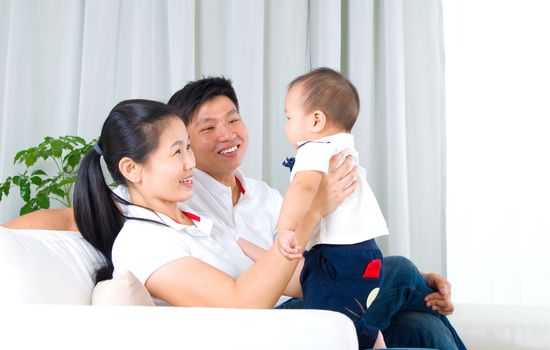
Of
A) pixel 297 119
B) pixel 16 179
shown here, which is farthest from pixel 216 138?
pixel 16 179

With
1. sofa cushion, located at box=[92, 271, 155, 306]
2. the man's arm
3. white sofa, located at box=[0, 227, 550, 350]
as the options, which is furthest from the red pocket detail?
the man's arm

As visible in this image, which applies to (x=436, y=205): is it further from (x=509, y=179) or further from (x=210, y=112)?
(x=210, y=112)

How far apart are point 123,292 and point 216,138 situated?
3.12ft

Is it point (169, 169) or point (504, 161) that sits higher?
point (504, 161)

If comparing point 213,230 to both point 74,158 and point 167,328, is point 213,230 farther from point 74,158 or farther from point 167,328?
point 74,158

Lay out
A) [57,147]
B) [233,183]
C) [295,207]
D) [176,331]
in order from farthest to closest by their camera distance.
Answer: [57,147] < [233,183] < [295,207] < [176,331]

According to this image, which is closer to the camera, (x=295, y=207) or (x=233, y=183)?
(x=295, y=207)

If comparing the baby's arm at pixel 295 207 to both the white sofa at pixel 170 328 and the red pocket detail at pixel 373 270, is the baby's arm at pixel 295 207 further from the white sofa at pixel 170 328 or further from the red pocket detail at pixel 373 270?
the white sofa at pixel 170 328

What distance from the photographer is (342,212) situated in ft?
5.69

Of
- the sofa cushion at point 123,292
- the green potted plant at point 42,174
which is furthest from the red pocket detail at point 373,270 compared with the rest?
the green potted plant at point 42,174

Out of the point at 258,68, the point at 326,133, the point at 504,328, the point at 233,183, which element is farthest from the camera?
the point at 258,68

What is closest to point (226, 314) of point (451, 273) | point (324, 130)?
point (324, 130)

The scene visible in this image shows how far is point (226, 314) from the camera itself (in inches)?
40.6

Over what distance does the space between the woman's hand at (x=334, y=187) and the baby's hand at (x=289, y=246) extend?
0.67 feet
